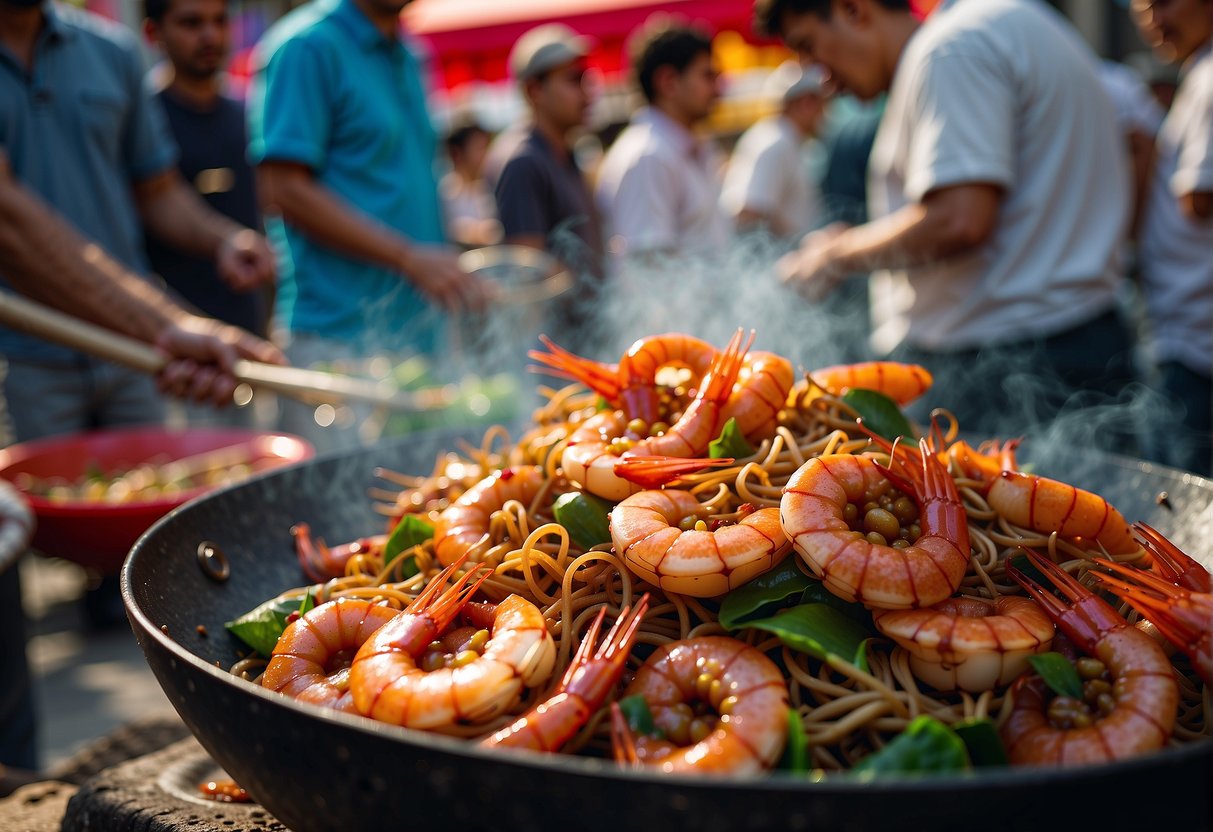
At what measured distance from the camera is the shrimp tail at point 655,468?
5.46 feet

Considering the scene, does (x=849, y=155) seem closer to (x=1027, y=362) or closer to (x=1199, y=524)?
(x=1027, y=362)

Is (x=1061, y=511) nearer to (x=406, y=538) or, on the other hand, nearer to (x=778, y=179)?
(x=406, y=538)

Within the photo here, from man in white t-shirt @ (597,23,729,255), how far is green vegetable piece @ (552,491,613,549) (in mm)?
4253

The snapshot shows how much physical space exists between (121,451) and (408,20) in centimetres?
867

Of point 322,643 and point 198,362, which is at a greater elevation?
point 198,362

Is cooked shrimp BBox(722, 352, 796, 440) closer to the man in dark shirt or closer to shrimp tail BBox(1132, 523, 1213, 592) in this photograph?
shrimp tail BBox(1132, 523, 1213, 592)

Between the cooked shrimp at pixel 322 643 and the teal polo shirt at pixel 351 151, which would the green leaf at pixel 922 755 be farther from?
the teal polo shirt at pixel 351 151

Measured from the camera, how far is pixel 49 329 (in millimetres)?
2738

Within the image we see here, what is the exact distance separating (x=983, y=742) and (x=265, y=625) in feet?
4.08

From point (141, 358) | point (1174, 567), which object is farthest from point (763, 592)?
point (141, 358)

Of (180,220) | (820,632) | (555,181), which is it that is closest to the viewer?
(820,632)

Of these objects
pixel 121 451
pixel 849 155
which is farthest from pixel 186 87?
pixel 849 155

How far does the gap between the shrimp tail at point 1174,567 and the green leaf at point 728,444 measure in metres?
0.70

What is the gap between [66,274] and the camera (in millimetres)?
3045
